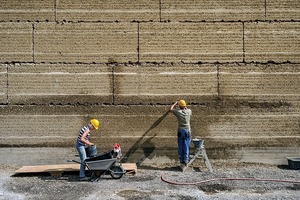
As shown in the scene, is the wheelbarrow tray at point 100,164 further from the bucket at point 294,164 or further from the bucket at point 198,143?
the bucket at point 294,164

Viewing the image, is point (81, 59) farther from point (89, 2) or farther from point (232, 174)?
point (232, 174)

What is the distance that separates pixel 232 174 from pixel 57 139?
496 cm

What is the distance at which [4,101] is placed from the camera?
1041cm

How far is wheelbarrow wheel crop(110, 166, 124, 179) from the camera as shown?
8.90m

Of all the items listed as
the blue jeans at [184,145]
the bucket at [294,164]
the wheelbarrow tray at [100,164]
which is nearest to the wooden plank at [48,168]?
the wheelbarrow tray at [100,164]

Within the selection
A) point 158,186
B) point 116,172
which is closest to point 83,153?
point 116,172

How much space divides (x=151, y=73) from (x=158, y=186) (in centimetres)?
353

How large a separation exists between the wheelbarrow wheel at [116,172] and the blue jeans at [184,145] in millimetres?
1800

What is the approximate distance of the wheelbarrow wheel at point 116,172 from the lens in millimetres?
8895

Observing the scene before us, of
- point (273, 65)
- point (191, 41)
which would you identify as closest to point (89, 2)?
point (191, 41)

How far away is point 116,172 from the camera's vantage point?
891 cm

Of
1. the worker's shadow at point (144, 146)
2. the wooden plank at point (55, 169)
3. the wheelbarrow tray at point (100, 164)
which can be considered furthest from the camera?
the worker's shadow at point (144, 146)

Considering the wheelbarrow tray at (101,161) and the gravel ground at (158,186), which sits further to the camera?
the wheelbarrow tray at (101,161)

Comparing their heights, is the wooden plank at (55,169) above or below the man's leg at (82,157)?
below
